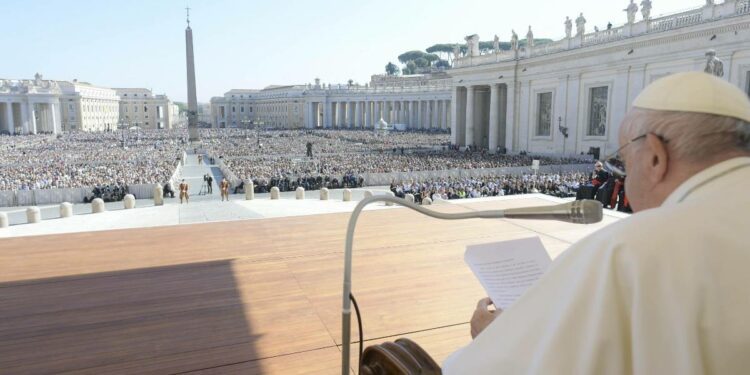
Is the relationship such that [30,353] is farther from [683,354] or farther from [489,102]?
[489,102]

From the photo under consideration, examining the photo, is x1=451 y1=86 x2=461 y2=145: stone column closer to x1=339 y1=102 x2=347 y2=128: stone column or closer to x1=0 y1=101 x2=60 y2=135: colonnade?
x1=339 y1=102 x2=347 y2=128: stone column

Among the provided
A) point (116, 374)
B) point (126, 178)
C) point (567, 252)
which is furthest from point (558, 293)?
point (126, 178)

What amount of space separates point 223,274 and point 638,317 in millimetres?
5347

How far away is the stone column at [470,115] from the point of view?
50438 millimetres

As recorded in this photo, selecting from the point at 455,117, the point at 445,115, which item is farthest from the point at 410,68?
the point at 455,117

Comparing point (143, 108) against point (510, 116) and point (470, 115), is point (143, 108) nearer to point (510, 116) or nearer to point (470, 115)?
point (470, 115)

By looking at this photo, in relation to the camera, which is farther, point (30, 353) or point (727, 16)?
point (727, 16)

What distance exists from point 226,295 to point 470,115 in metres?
47.6

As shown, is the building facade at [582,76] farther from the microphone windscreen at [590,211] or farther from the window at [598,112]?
the microphone windscreen at [590,211]

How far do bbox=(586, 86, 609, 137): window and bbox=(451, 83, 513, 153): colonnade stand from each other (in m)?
9.21

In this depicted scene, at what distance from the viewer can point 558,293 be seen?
1.16 meters

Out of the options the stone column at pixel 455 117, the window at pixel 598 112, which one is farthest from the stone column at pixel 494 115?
the window at pixel 598 112

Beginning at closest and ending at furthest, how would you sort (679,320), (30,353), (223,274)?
(679,320)
(30,353)
(223,274)

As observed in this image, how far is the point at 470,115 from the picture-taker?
50.7 m
